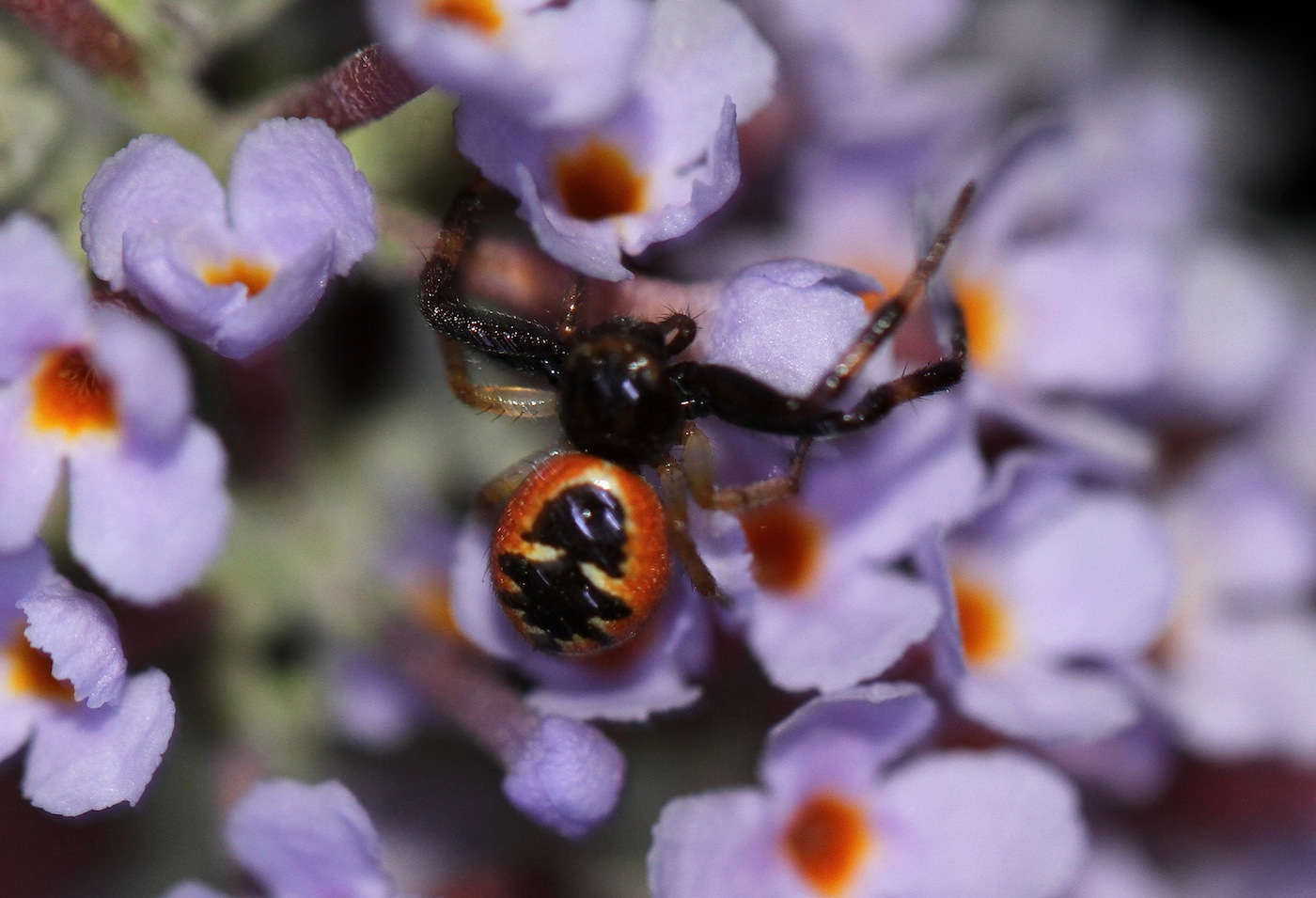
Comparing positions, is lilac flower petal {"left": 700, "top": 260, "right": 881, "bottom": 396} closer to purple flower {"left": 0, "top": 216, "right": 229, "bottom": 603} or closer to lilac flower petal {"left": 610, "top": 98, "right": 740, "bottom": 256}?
lilac flower petal {"left": 610, "top": 98, "right": 740, "bottom": 256}

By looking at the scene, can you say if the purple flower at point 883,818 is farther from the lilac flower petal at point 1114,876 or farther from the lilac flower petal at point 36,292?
the lilac flower petal at point 36,292

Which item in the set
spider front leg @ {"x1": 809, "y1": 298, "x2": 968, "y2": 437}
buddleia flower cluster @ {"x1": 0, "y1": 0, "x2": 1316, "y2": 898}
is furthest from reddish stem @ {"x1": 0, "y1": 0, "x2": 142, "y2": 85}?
spider front leg @ {"x1": 809, "y1": 298, "x2": 968, "y2": 437}

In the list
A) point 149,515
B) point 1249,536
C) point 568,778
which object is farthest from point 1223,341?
point 149,515

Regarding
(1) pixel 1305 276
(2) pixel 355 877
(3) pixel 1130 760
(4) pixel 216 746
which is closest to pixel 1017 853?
(3) pixel 1130 760

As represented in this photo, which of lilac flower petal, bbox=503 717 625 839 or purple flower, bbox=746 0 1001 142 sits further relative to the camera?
purple flower, bbox=746 0 1001 142

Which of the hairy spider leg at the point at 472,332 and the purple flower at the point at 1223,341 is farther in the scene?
the purple flower at the point at 1223,341

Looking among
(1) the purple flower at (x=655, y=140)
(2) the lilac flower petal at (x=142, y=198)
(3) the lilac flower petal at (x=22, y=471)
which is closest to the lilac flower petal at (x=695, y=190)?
(1) the purple flower at (x=655, y=140)

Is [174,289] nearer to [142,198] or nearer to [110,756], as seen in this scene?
[142,198]
